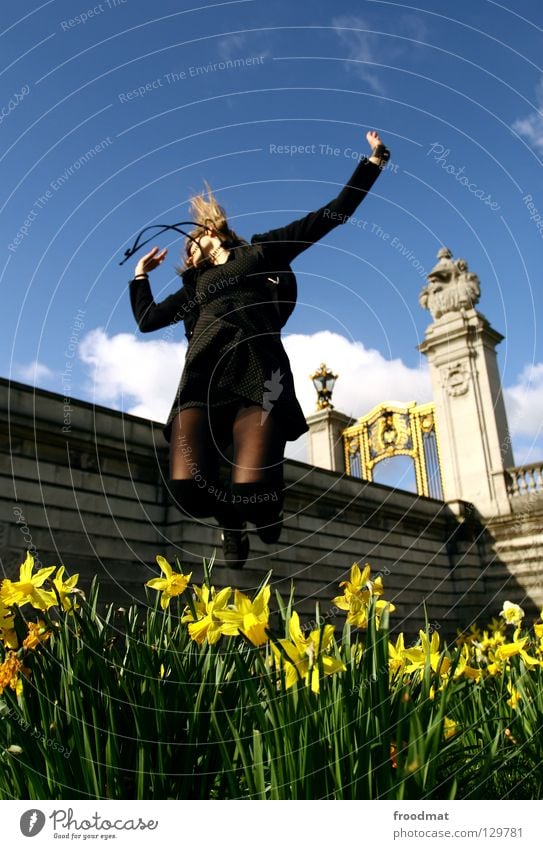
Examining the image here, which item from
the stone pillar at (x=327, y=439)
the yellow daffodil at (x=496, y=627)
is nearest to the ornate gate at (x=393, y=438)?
the stone pillar at (x=327, y=439)

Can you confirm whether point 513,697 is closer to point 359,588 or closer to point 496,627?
point 359,588

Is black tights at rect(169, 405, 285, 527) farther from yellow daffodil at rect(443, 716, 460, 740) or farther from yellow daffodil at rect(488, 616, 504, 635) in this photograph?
yellow daffodil at rect(488, 616, 504, 635)

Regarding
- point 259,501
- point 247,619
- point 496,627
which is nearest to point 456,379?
A: point 496,627

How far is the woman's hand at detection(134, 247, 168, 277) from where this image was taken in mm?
3207

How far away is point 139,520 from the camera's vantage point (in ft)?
31.8

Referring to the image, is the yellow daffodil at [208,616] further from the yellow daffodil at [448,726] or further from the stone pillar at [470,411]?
the stone pillar at [470,411]

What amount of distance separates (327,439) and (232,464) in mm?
18153

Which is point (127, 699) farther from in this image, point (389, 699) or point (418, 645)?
point (418, 645)

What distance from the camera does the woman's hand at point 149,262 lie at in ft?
10.5

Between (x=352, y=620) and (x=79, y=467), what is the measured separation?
7453mm

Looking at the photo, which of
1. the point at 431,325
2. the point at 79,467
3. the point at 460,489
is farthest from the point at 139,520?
the point at 431,325

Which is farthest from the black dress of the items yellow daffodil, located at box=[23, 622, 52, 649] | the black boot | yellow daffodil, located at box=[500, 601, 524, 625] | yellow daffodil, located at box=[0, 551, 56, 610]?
yellow daffodil, located at box=[500, 601, 524, 625]

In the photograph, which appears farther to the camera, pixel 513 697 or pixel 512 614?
pixel 512 614

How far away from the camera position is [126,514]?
9547 millimetres
